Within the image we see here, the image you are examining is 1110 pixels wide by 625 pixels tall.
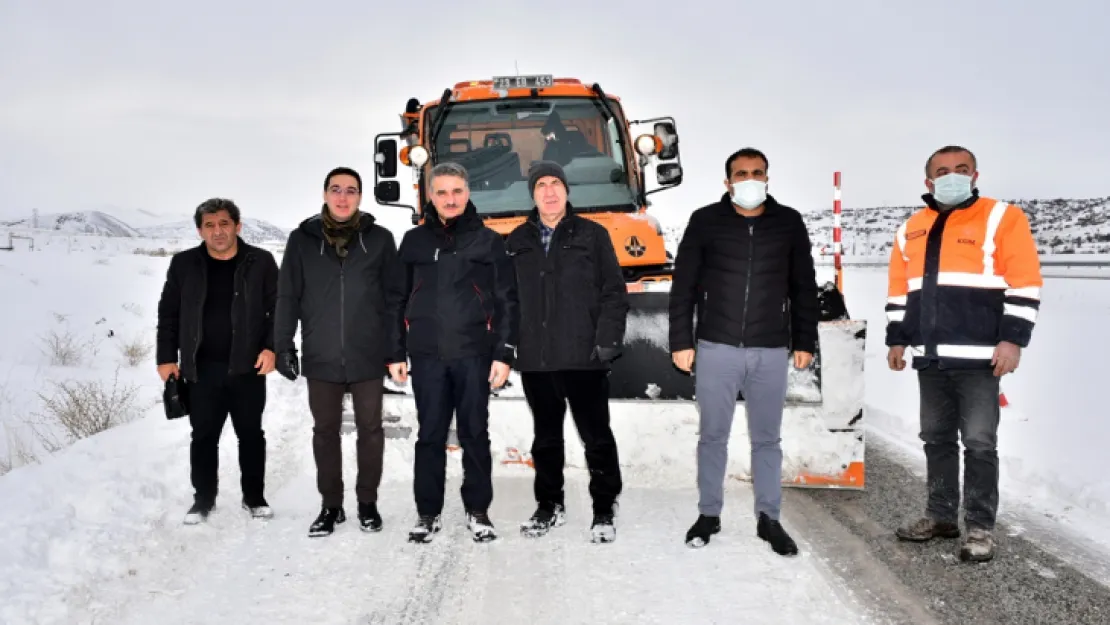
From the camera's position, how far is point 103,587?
346 cm

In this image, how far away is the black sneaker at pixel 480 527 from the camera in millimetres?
4137

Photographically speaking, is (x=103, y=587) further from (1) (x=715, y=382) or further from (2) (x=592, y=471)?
(1) (x=715, y=382)

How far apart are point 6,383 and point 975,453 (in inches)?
406

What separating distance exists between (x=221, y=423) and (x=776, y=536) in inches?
129

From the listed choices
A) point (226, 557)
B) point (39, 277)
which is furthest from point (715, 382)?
point (39, 277)

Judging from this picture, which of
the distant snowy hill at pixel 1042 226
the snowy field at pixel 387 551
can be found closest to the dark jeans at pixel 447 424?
the snowy field at pixel 387 551

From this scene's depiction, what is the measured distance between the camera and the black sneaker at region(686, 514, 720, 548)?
399 cm

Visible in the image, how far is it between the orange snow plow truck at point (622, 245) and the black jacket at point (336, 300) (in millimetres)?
884

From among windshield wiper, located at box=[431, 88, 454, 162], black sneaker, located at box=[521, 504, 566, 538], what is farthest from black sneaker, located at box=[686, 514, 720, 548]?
windshield wiper, located at box=[431, 88, 454, 162]

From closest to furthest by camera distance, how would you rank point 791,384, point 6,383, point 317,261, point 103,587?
point 103,587, point 317,261, point 791,384, point 6,383

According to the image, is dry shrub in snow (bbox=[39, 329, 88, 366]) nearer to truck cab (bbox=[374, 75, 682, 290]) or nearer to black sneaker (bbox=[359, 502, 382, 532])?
truck cab (bbox=[374, 75, 682, 290])

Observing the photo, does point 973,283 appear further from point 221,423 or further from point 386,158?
point 386,158

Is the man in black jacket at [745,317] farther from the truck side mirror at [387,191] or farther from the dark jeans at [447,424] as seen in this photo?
the truck side mirror at [387,191]

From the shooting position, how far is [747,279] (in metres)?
4.00
